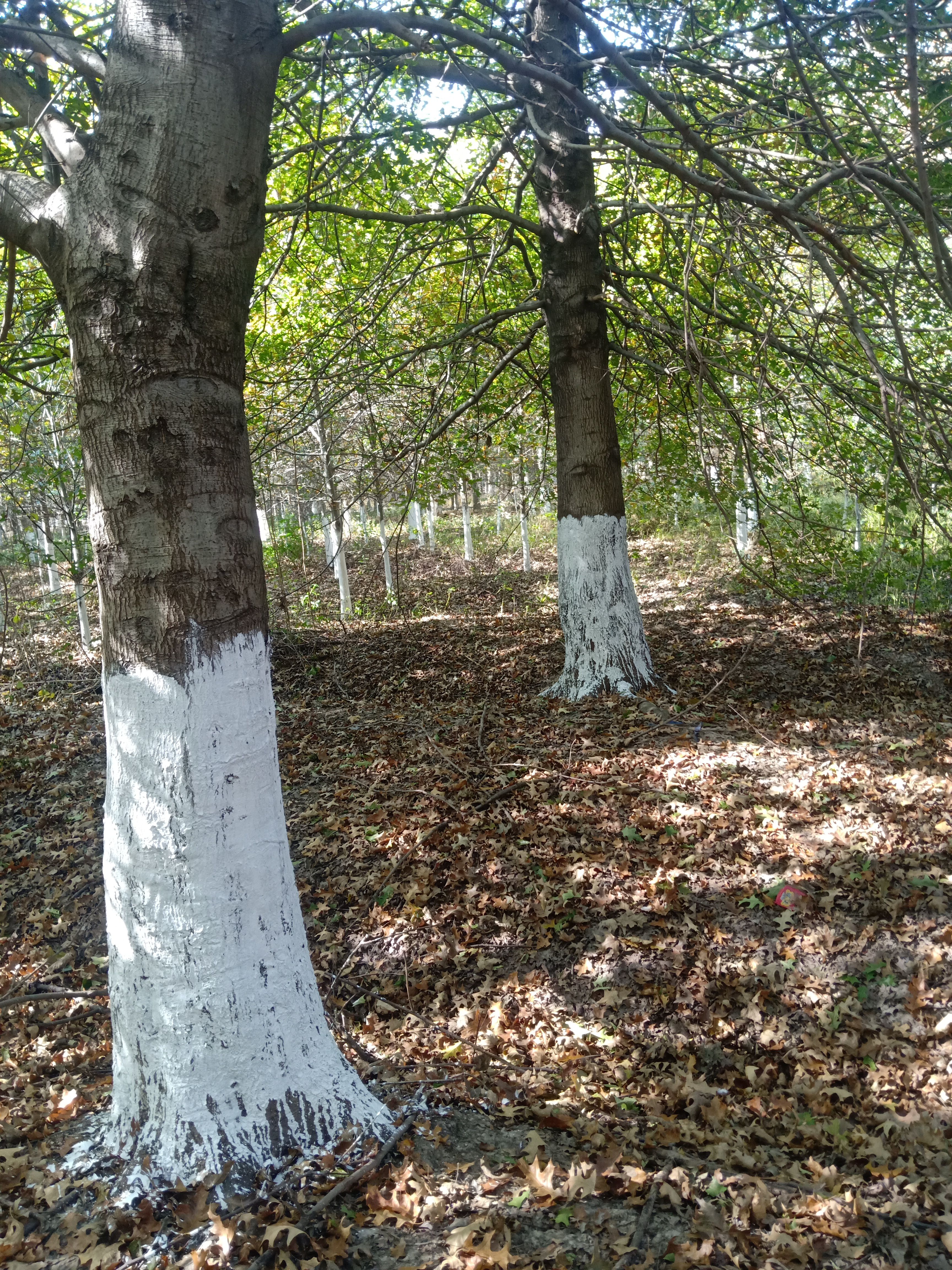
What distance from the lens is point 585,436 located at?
664 cm

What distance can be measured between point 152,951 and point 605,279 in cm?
649

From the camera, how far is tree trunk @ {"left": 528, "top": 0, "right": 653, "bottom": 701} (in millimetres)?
6582

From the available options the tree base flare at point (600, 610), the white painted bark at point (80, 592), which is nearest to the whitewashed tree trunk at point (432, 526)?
the white painted bark at point (80, 592)

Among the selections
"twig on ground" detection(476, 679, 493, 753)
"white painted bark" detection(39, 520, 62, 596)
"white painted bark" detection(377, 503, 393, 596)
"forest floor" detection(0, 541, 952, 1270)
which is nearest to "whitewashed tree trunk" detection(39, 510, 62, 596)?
"white painted bark" detection(39, 520, 62, 596)

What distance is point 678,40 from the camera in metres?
6.54

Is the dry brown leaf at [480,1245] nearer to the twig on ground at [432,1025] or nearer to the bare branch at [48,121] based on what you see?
the twig on ground at [432,1025]

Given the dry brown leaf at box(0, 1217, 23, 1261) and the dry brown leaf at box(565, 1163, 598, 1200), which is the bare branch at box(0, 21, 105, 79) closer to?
the dry brown leaf at box(0, 1217, 23, 1261)

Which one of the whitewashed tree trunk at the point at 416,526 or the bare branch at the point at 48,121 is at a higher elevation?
the whitewashed tree trunk at the point at 416,526

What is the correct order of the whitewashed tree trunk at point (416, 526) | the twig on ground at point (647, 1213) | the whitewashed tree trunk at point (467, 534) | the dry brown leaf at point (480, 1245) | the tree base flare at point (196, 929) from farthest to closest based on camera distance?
the whitewashed tree trunk at point (416, 526) → the whitewashed tree trunk at point (467, 534) → the tree base flare at point (196, 929) → the twig on ground at point (647, 1213) → the dry brown leaf at point (480, 1245)

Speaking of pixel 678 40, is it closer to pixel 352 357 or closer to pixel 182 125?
pixel 352 357

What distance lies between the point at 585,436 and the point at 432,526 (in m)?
21.0

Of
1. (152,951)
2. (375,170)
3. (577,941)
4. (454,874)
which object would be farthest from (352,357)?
(152,951)

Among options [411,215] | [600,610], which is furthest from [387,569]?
[411,215]

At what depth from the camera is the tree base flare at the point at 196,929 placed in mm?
2355
